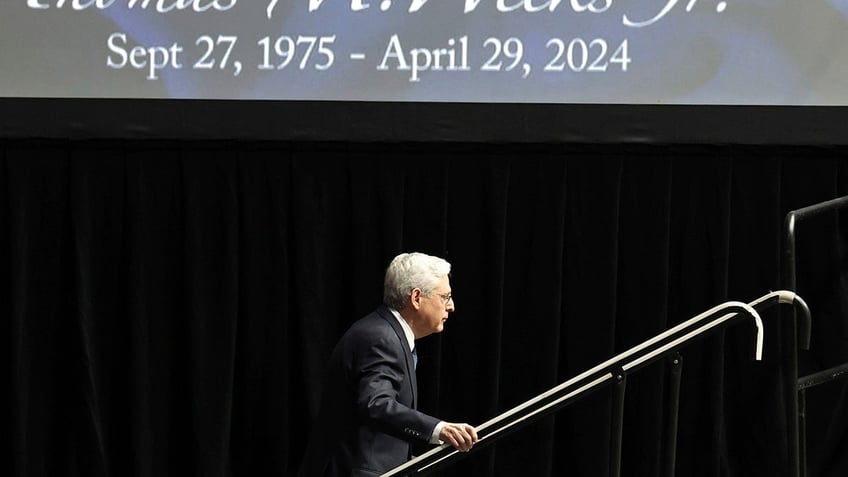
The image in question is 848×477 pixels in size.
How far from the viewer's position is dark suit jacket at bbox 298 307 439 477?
3266 millimetres

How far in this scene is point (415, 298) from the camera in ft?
11.2

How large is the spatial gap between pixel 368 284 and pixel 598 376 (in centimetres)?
161

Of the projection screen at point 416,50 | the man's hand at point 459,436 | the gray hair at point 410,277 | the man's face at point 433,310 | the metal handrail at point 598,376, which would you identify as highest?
the projection screen at point 416,50

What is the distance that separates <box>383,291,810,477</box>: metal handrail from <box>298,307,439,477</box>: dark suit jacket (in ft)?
0.32

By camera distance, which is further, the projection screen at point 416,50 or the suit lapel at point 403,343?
the projection screen at point 416,50

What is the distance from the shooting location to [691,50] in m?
4.41

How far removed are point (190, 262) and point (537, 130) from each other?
1.23 meters

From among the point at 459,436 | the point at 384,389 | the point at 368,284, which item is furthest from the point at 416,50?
the point at 459,436

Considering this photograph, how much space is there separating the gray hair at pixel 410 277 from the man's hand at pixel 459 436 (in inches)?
15.8

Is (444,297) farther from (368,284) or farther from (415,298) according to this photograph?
(368,284)

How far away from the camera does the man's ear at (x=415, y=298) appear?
11.1 ft

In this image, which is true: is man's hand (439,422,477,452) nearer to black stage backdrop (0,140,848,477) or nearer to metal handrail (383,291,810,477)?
metal handrail (383,291,810,477)

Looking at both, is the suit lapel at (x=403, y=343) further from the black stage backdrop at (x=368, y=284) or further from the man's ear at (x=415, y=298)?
the black stage backdrop at (x=368, y=284)

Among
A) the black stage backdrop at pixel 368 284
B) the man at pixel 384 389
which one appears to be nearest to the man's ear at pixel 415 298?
the man at pixel 384 389
